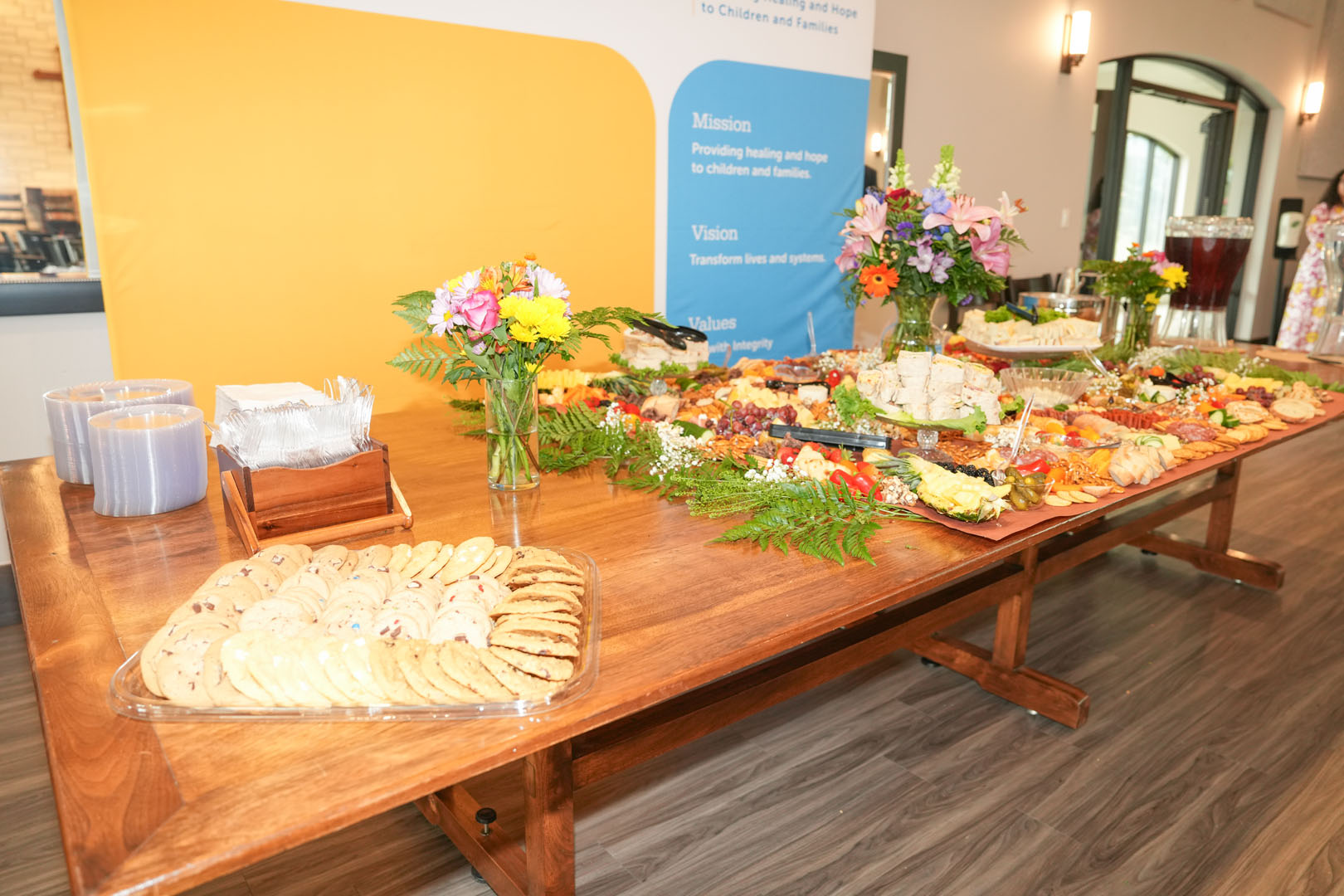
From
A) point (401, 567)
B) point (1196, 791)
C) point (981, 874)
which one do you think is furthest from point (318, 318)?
point (1196, 791)

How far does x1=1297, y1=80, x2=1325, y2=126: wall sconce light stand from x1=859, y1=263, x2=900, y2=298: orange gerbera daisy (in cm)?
876

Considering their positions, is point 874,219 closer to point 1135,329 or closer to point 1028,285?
point 1135,329

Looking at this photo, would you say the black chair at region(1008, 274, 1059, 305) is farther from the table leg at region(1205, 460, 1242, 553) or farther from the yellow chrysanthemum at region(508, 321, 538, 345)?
the yellow chrysanthemum at region(508, 321, 538, 345)

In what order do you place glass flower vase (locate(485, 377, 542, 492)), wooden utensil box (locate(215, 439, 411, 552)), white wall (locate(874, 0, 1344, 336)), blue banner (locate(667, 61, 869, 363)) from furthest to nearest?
white wall (locate(874, 0, 1344, 336)), blue banner (locate(667, 61, 869, 363)), glass flower vase (locate(485, 377, 542, 492)), wooden utensil box (locate(215, 439, 411, 552))

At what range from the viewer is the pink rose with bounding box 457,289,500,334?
1.41m

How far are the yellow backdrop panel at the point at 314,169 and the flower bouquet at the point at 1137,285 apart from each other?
1.84 m

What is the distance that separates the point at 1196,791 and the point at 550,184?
9.08 feet

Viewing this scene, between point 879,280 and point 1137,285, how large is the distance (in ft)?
3.78

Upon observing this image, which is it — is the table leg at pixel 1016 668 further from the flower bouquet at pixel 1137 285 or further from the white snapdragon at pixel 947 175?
the flower bouquet at pixel 1137 285

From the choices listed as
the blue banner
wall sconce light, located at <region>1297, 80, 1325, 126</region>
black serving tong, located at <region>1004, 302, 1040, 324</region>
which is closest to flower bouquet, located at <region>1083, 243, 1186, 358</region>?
black serving tong, located at <region>1004, 302, 1040, 324</region>

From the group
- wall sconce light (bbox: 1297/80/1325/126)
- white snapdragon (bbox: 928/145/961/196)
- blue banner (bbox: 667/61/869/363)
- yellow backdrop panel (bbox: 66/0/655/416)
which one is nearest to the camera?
white snapdragon (bbox: 928/145/961/196)

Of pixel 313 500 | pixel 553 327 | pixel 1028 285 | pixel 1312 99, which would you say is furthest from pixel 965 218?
pixel 1312 99

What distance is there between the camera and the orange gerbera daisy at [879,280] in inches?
88.7

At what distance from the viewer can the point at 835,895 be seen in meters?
1.70
